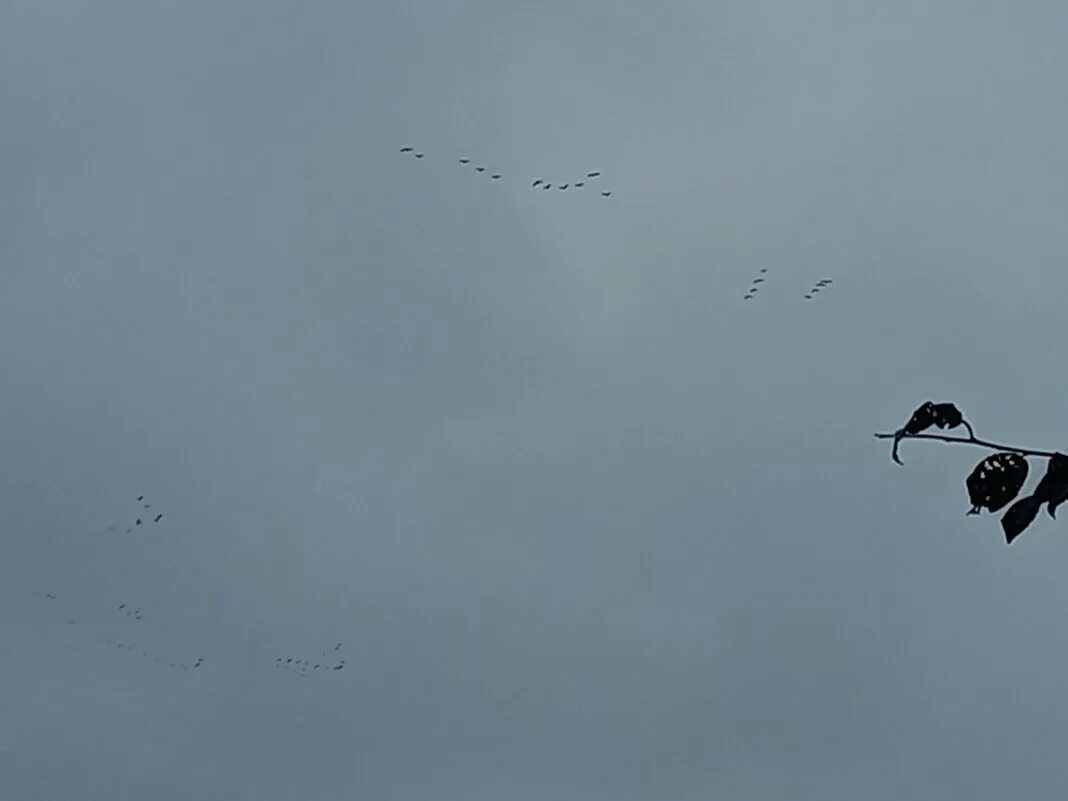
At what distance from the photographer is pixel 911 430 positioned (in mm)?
3000

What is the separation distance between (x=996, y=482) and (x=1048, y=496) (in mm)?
86

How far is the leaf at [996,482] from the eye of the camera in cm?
289

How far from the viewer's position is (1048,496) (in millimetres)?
2900

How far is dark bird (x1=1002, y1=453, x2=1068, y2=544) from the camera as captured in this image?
288 centimetres

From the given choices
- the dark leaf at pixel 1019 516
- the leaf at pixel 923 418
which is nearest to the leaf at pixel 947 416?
the leaf at pixel 923 418

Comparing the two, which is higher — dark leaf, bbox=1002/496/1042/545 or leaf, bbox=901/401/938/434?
leaf, bbox=901/401/938/434

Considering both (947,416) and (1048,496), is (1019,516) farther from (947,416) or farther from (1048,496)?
(947,416)

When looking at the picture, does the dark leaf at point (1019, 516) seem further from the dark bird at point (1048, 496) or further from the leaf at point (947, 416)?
the leaf at point (947, 416)

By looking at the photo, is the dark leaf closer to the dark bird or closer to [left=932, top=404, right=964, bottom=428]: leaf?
the dark bird

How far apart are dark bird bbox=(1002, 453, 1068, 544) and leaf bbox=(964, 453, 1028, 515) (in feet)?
0.08

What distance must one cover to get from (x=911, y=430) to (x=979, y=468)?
0.14m

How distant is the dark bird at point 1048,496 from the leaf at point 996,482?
24mm

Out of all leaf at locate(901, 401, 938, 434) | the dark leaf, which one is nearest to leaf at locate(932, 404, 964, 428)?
leaf at locate(901, 401, 938, 434)

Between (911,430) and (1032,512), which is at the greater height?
(911,430)
